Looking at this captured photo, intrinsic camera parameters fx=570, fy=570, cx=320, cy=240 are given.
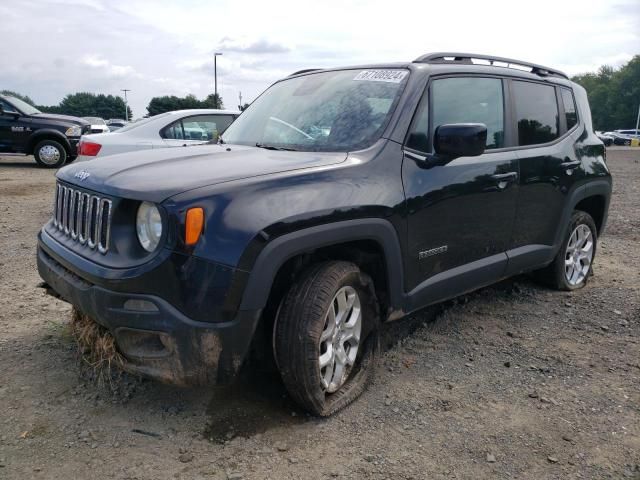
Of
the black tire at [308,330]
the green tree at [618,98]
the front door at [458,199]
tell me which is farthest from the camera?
the green tree at [618,98]

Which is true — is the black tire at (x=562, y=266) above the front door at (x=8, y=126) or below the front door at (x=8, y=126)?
below

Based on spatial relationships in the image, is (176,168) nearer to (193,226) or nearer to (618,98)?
(193,226)

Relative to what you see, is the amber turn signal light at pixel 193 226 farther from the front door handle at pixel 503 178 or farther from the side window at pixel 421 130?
the front door handle at pixel 503 178

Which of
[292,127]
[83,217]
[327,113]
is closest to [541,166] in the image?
[327,113]

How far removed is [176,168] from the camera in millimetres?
2832

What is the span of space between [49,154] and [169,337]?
13794 millimetres

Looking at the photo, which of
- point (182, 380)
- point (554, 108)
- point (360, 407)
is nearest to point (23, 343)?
point (182, 380)

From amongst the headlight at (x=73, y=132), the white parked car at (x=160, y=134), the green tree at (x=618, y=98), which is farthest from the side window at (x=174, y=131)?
the green tree at (x=618, y=98)

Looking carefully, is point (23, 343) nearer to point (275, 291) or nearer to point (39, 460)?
point (39, 460)

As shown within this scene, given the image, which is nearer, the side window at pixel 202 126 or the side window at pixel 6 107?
the side window at pixel 202 126

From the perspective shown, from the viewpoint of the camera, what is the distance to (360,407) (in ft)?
9.98

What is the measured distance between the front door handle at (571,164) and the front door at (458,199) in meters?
0.73

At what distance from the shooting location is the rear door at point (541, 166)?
4113mm

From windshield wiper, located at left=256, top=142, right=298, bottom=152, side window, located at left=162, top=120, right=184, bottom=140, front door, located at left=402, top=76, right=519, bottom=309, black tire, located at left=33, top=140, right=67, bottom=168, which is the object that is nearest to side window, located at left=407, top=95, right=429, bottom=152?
front door, located at left=402, top=76, right=519, bottom=309
